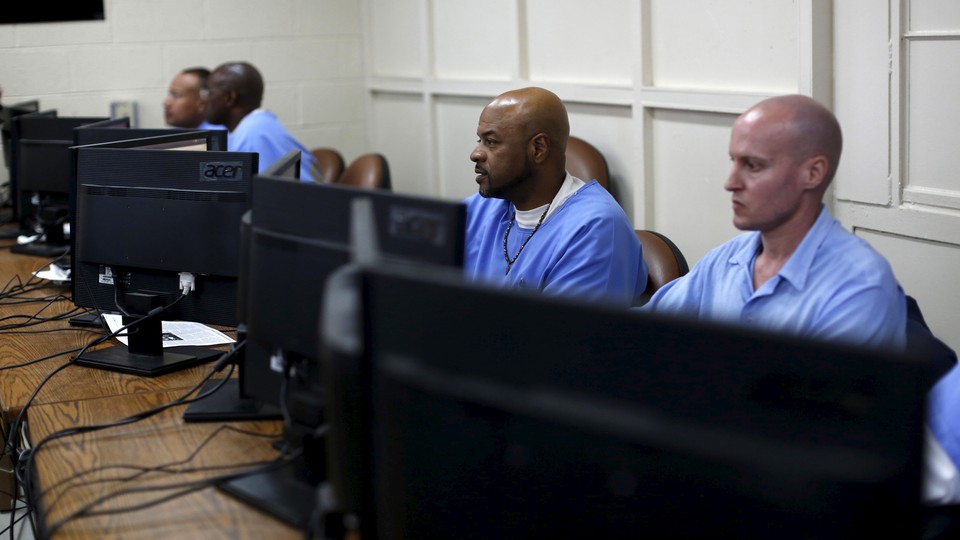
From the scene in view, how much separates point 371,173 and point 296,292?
9.27 ft

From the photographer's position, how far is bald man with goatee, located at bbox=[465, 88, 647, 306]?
2463 mm

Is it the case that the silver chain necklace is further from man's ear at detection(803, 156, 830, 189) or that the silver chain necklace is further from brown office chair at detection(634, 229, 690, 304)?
man's ear at detection(803, 156, 830, 189)

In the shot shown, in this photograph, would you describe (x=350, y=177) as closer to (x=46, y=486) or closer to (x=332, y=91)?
(x=332, y=91)

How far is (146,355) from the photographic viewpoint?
235cm

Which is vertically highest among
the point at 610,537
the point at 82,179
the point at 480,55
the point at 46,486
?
the point at 480,55

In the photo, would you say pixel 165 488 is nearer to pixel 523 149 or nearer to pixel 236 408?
pixel 236 408

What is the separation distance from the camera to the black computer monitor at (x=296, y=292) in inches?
56.9

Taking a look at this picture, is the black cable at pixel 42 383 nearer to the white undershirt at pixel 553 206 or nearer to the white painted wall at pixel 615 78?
the white undershirt at pixel 553 206

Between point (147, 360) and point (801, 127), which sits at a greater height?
point (801, 127)

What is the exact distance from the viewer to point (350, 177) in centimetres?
447

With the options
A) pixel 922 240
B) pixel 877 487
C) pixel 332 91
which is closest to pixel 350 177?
pixel 332 91

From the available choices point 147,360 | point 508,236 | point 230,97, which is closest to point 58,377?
point 147,360

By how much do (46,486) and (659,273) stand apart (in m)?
1.45

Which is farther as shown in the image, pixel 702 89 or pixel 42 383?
pixel 702 89
